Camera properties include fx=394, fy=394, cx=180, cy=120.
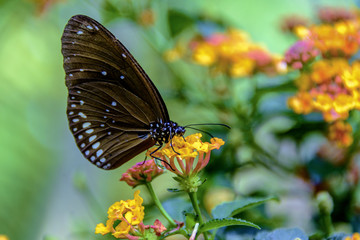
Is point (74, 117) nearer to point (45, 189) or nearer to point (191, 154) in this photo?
point (191, 154)

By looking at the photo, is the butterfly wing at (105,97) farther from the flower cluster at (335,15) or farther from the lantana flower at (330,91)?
the flower cluster at (335,15)

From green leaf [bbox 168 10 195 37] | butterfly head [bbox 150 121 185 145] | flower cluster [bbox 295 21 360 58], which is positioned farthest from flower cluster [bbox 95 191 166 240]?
green leaf [bbox 168 10 195 37]

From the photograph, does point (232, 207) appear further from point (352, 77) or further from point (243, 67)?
point (243, 67)

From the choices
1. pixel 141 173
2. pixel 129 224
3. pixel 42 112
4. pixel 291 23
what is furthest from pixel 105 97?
pixel 42 112

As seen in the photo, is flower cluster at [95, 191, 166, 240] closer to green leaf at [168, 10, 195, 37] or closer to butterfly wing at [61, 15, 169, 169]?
butterfly wing at [61, 15, 169, 169]

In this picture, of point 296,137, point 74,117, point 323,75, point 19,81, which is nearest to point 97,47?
point 74,117

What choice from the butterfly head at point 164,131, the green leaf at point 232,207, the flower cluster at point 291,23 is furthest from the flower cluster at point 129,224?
the flower cluster at point 291,23
